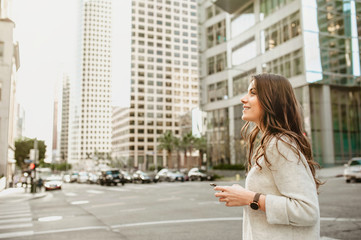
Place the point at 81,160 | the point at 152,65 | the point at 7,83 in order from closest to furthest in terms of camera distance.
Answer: the point at 7,83
the point at 152,65
the point at 81,160

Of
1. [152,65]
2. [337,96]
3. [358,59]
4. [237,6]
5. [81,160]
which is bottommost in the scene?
[81,160]

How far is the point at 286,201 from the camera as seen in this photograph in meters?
1.78

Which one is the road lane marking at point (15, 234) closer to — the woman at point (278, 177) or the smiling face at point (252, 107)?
the woman at point (278, 177)

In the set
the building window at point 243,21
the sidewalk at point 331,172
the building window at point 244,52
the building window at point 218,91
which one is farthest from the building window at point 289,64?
the sidewalk at point 331,172

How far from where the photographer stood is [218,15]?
57.8m

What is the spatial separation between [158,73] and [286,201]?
140798 millimetres

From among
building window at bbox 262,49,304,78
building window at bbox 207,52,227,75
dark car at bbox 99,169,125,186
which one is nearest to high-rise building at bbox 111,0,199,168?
building window at bbox 207,52,227,75

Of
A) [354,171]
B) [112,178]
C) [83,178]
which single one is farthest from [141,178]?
[354,171]

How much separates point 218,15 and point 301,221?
59483 millimetres

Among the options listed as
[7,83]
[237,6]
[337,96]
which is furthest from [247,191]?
[237,6]

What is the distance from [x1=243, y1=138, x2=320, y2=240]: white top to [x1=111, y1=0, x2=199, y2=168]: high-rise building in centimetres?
12631

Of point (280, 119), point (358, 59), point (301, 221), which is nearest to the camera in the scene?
point (301, 221)

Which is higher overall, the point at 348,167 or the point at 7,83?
the point at 7,83

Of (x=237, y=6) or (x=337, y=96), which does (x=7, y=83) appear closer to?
(x=237, y=6)
